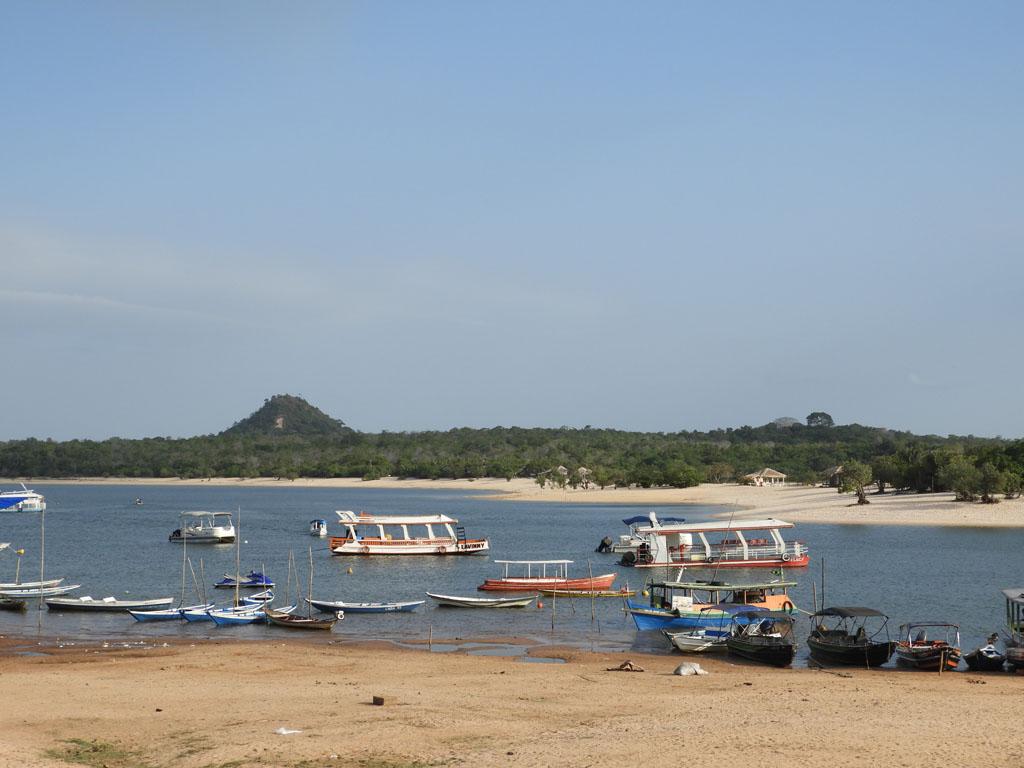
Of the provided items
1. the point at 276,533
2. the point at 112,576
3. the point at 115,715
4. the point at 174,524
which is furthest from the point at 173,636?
the point at 174,524

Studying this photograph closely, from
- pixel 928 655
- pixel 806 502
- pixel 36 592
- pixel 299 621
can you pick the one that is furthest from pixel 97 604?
pixel 806 502

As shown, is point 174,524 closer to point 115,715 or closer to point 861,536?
point 861,536

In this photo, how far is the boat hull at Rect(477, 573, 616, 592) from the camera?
53250 millimetres

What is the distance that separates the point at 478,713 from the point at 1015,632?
1878 centimetres

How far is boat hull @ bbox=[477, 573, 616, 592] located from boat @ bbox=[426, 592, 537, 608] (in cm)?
275

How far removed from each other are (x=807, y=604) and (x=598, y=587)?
9966mm

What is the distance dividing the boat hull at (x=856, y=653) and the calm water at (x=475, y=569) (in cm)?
603

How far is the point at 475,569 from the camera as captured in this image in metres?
68.6

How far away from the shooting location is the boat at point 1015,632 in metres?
32.9

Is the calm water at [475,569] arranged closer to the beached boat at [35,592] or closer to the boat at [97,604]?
the boat at [97,604]

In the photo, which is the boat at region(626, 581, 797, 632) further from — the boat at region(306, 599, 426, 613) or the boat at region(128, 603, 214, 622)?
the boat at region(128, 603, 214, 622)

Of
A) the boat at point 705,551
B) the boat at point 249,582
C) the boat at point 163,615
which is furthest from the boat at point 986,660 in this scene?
the boat at point 249,582

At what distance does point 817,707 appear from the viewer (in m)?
25.9

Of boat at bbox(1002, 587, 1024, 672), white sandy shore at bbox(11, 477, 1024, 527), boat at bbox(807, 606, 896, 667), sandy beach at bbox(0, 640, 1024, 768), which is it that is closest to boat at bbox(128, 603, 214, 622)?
sandy beach at bbox(0, 640, 1024, 768)
